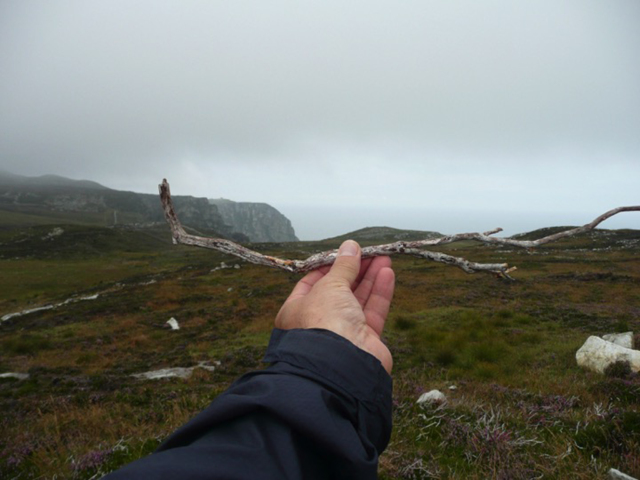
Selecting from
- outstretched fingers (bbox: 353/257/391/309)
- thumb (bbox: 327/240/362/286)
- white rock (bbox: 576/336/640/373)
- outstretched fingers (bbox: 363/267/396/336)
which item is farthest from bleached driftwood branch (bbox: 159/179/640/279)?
white rock (bbox: 576/336/640/373)

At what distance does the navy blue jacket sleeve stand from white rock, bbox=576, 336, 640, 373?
345 inches

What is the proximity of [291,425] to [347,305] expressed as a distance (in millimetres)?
1527

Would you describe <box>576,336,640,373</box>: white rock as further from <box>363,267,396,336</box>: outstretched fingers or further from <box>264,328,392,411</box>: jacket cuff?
<box>264,328,392,411</box>: jacket cuff

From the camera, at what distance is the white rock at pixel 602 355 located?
24.4 ft

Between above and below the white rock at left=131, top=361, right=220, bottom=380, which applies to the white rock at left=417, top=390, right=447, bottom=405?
above

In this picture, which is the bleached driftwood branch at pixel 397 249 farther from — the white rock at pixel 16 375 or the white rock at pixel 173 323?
the white rock at pixel 173 323

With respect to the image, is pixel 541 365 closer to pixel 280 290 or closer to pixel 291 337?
pixel 291 337

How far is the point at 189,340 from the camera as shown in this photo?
17.3 metres

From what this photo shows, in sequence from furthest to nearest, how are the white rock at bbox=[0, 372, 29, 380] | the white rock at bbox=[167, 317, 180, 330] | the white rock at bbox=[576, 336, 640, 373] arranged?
the white rock at bbox=[167, 317, 180, 330]
the white rock at bbox=[0, 372, 29, 380]
the white rock at bbox=[576, 336, 640, 373]

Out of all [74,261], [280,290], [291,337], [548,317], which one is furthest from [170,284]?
[74,261]

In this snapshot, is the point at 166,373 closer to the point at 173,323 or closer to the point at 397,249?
the point at 173,323

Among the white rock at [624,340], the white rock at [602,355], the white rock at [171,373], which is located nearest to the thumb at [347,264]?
the white rock at [602,355]

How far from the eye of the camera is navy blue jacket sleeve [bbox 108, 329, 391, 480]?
146 cm

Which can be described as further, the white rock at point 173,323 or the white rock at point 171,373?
the white rock at point 173,323
